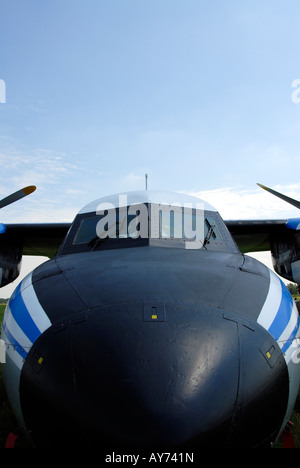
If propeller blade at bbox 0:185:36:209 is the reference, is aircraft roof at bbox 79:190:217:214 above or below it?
below

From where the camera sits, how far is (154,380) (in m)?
1.87

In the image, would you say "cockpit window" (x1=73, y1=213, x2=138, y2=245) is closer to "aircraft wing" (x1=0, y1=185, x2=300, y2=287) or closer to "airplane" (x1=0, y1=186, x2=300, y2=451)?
"airplane" (x1=0, y1=186, x2=300, y2=451)

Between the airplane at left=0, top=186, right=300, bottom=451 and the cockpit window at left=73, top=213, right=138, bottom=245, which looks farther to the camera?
the cockpit window at left=73, top=213, right=138, bottom=245

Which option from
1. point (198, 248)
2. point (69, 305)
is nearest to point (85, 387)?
point (69, 305)

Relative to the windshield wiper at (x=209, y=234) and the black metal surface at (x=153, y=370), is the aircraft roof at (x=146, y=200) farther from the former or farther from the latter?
the black metal surface at (x=153, y=370)

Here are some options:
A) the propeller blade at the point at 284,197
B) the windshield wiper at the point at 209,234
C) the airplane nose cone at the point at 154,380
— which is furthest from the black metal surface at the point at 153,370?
the propeller blade at the point at 284,197

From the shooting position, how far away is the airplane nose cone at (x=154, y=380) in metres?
1.83

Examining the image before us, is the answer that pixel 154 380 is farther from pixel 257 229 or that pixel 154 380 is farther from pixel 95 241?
pixel 257 229

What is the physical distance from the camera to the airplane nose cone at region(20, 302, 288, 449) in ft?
5.99

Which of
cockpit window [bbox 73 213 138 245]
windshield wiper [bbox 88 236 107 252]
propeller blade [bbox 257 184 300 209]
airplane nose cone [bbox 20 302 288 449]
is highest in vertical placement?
propeller blade [bbox 257 184 300 209]

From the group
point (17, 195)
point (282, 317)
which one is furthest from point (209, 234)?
point (17, 195)

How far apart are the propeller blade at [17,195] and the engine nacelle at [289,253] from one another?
22.4 feet

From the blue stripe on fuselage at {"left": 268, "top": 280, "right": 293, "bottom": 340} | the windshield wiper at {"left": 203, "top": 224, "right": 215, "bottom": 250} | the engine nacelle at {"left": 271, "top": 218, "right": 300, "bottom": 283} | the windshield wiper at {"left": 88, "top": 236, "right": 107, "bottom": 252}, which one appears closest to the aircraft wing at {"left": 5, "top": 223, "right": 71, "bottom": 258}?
the windshield wiper at {"left": 88, "top": 236, "right": 107, "bottom": 252}

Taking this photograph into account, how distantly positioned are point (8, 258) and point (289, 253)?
714cm
